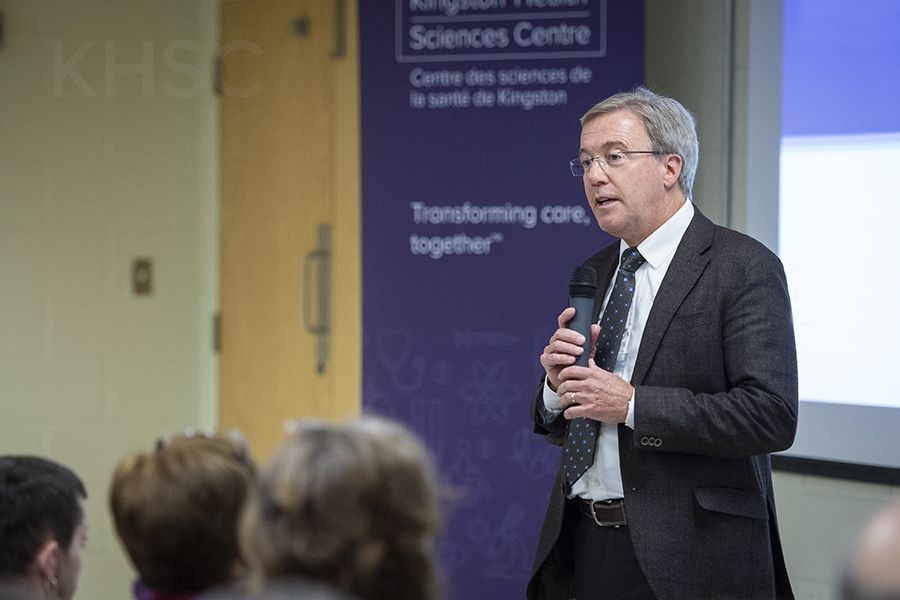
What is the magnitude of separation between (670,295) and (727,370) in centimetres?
18

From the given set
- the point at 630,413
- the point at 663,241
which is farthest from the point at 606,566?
the point at 663,241

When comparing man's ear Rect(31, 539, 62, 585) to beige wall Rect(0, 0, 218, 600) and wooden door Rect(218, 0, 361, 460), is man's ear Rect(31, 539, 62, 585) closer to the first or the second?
wooden door Rect(218, 0, 361, 460)

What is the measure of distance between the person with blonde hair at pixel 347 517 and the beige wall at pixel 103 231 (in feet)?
10.8

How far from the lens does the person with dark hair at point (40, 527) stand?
70.2 inches

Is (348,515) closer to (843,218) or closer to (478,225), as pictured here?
(843,218)

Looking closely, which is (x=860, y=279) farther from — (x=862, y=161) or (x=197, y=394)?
(x=197, y=394)

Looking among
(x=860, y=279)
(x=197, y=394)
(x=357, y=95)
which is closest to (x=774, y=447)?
(x=860, y=279)

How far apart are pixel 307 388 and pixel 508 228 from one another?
1.01 metres

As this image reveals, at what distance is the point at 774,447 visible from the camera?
2205 mm

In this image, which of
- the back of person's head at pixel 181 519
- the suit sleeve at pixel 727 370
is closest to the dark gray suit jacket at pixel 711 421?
the suit sleeve at pixel 727 370

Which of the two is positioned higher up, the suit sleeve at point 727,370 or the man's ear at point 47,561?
the suit sleeve at point 727,370

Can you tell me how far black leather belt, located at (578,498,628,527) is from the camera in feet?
7.47

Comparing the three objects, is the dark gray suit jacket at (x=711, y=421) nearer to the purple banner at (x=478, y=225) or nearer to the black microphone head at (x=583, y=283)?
the black microphone head at (x=583, y=283)

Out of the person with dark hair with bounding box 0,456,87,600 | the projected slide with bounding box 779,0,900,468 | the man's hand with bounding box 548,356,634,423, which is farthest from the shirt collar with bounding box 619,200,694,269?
the person with dark hair with bounding box 0,456,87,600
